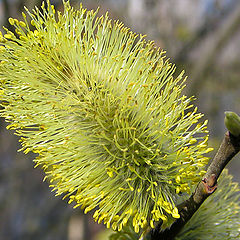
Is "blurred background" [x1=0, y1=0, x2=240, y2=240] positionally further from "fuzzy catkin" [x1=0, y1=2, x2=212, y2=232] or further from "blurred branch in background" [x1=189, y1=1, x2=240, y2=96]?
"fuzzy catkin" [x1=0, y1=2, x2=212, y2=232]

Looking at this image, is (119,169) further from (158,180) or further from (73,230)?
(73,230)

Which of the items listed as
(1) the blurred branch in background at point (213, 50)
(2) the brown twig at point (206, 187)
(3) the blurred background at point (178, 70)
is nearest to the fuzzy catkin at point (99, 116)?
(2) the brown twig at point (206, 187)

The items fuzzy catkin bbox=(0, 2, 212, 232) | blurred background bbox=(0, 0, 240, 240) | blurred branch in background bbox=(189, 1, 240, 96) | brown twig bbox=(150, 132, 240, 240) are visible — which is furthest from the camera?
blurred background bbox=(0, 0, 240, 240)

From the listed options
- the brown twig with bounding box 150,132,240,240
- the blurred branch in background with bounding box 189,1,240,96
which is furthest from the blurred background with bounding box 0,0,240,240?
the brown twig with bounding box 150,132,240,240

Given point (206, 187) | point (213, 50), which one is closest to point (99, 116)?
point (206, 187)

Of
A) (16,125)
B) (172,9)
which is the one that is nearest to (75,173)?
(16,125)

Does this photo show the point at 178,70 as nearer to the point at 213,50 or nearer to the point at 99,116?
the point at 213,50
